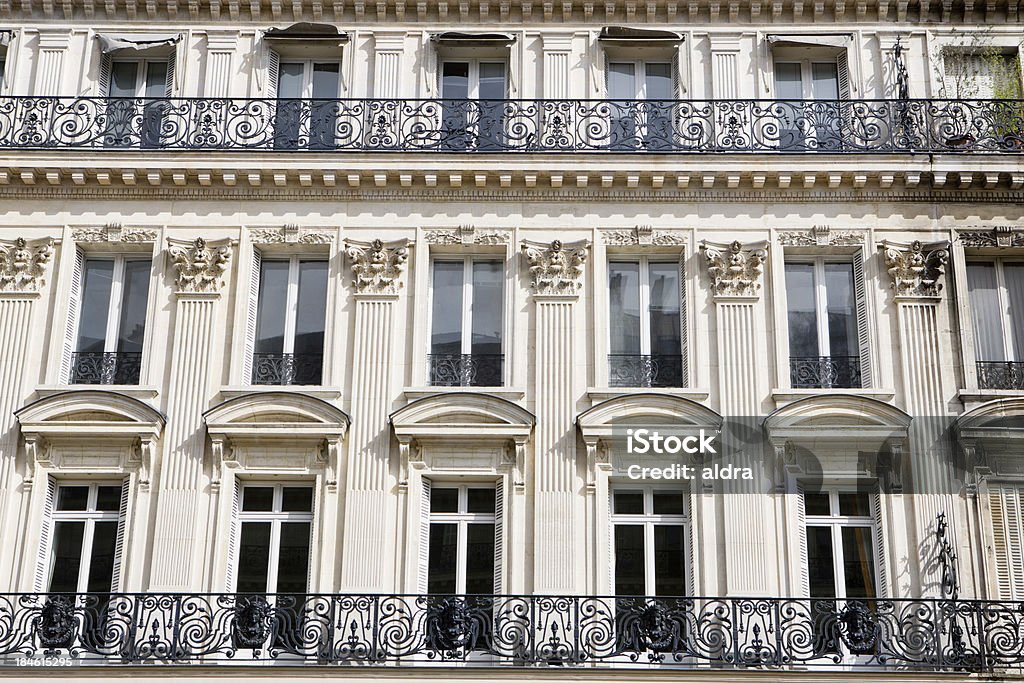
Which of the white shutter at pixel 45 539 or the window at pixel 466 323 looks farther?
the window at pixel 466 323

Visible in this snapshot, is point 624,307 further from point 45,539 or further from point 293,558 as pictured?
point 45,539

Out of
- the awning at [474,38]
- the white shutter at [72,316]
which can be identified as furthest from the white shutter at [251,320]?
the awning at [474,38]

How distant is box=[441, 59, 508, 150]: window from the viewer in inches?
653

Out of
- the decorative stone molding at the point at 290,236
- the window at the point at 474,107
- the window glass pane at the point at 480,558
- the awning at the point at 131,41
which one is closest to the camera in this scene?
the window glass pane at the point at 480,558

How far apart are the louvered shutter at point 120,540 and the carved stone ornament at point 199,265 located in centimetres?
253

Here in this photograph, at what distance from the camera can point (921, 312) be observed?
15875mm

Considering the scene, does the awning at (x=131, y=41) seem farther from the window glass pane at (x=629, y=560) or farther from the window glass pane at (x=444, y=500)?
the window glass pane at (x=629, y=560)

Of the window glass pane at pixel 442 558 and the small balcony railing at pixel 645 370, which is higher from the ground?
the small balcony railing at pixel 645 370

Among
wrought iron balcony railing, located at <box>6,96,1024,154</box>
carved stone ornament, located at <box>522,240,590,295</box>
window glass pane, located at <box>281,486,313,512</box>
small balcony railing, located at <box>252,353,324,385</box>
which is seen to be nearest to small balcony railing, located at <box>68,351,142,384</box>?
small balcony railing, located at <box>252,353,324,385</box>

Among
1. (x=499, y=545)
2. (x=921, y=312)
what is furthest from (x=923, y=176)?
(x=499, y=545)

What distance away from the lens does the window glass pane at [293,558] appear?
1502 cm

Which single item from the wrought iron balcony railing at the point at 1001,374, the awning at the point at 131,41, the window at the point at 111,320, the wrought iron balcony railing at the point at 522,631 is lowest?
the wrought iron balcony railing at the point at 522,631

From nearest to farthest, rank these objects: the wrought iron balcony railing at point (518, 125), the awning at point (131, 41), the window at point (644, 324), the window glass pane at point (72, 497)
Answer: the window glass pane at point (72, 497), the window at point (644, 324), the wrought iron balcony railing at point (518, 125), the awning at point (131, 41)

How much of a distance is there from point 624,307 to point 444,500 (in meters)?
3.35
